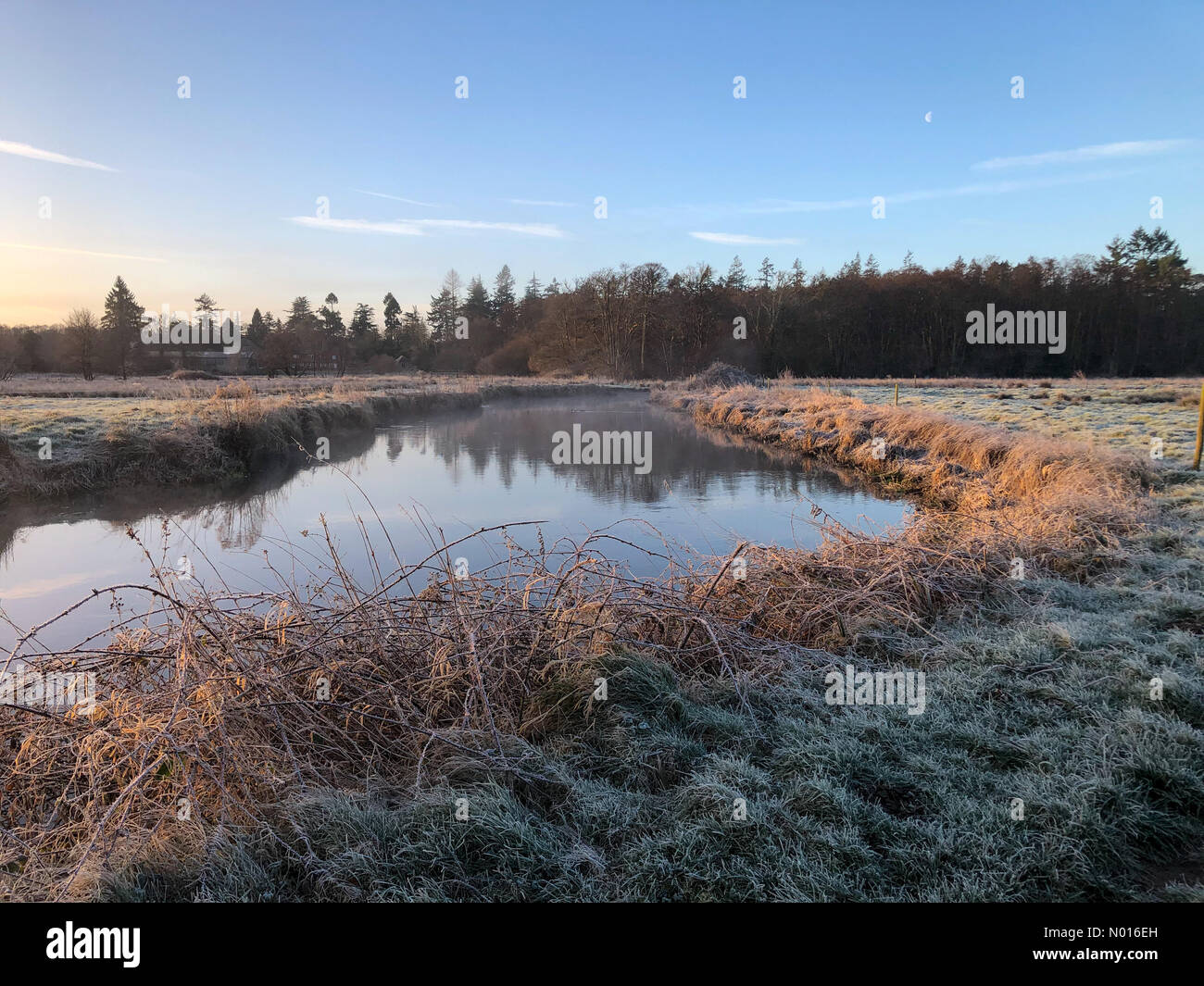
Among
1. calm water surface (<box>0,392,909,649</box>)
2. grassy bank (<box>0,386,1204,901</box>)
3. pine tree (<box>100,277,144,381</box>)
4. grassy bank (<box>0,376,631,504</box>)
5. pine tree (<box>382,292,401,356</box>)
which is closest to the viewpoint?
grassy bank (<box>0,386,1204,901</box>)

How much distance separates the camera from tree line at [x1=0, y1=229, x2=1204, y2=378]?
4269cm

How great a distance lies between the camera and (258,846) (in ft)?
7.50

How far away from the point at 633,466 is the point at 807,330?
3735cm

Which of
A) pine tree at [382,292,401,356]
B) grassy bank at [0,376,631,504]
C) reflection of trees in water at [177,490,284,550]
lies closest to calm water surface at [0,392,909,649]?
reflection of trees in water at [177,490,284,550]

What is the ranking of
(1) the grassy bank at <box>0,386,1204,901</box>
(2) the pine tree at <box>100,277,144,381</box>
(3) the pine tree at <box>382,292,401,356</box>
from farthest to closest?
(3) the pine tree at <box>382,292,401,356</box>, (2) the pine tree at <box>100,277,144,381</box>, (1) the grassy bank at <box>0,386,1204,901</box>

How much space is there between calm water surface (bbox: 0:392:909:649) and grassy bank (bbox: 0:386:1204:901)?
2.23ft

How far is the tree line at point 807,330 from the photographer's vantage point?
140 feet

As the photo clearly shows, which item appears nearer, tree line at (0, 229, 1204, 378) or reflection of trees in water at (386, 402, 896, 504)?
reflection of trees in water at (386, 402, 896, 504)

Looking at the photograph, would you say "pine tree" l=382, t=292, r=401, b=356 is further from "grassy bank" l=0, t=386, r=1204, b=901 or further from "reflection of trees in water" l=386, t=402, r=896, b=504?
"grassy bank" l=0, t=386, r=1204, b=901

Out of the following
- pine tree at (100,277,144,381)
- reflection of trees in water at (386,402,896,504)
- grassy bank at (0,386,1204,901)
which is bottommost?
grassy bank at (0,386,1204,901)

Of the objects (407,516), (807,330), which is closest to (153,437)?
(407,516)

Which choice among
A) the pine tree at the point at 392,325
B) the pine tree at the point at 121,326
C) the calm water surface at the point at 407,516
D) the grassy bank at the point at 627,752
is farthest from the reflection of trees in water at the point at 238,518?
the pine tree at the point at 392,325

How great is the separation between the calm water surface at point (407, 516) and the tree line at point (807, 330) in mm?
28033

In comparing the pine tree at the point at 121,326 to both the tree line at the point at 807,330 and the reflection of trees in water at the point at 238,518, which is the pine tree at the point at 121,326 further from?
the reflection of trees in water at the point at 238,518
